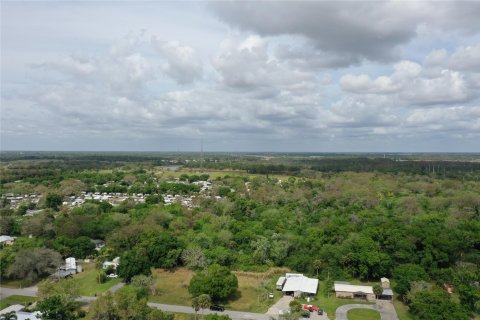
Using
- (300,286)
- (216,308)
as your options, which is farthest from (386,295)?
(216,308)

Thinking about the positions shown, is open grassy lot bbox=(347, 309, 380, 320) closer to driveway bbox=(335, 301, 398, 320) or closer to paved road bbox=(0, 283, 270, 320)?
driveway bbox=(335, 301, 398, 320)

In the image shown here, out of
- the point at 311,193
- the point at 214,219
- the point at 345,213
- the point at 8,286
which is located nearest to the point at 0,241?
the point at 8,286

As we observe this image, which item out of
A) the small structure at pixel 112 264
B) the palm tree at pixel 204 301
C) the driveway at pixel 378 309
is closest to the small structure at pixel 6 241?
the small structure at pixel 112 264

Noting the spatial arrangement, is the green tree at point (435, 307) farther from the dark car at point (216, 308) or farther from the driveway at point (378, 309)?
the dark car at point (216, 308)

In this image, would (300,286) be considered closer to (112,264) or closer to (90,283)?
(112,264)

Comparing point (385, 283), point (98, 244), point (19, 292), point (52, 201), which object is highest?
point (52, 201)

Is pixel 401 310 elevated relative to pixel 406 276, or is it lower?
lower
